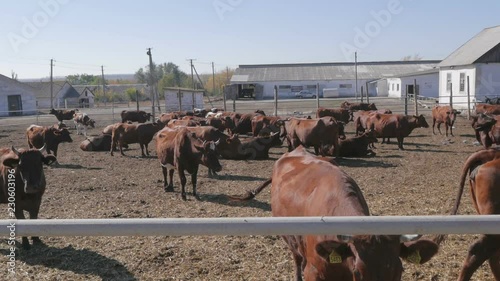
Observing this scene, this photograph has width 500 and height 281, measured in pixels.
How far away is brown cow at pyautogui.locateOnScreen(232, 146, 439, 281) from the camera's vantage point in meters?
2.75

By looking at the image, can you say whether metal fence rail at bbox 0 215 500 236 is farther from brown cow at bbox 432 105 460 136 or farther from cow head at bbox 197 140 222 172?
brown cow at bbox 432 105 460 136

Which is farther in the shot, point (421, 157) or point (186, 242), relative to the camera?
point (421, 157)

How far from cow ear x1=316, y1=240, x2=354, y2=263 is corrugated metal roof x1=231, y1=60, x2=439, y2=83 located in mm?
61346

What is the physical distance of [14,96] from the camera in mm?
50812

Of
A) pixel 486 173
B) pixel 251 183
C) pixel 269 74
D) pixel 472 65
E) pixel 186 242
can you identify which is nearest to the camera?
pixel 486 173

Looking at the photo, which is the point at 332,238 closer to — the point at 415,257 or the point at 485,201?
the point at 415,257

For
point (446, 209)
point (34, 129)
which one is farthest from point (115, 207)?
point (34, 129)

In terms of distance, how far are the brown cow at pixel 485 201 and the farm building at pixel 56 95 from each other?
62574mm

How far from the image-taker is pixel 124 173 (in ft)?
43.7

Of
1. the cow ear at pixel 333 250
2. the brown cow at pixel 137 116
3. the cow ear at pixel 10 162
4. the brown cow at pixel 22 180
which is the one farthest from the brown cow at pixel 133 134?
the cow ear at pixel 333 250

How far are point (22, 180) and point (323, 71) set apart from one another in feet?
215

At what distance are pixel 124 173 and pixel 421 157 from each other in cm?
926

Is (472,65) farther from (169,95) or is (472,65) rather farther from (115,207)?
(115,207)

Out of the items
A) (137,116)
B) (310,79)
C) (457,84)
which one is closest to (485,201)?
(137,116)
